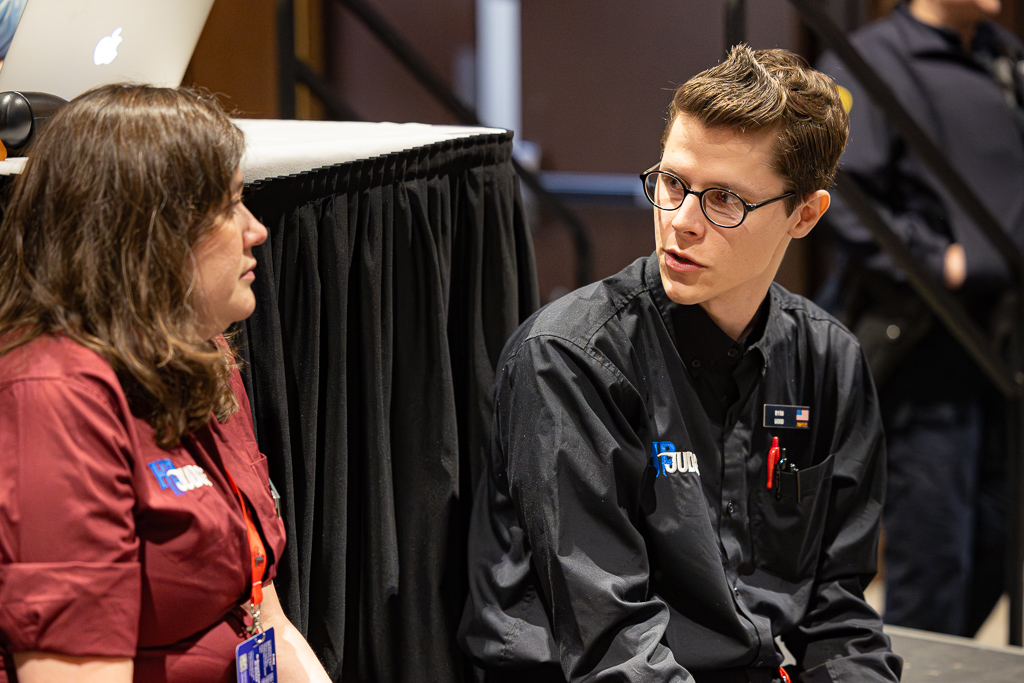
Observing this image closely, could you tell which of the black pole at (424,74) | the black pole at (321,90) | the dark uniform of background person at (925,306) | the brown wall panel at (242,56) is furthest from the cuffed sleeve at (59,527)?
the dark uniform of background person at (925,306)

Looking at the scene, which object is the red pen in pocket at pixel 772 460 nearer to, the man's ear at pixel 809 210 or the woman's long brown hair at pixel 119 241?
the man's ear at pixel 809 210

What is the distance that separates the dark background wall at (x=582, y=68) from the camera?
404cm

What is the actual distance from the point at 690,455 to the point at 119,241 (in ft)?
2.62

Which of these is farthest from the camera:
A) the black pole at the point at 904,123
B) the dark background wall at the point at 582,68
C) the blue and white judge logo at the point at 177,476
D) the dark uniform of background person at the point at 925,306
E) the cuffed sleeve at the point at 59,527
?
the dark background wall at the point at 582,68

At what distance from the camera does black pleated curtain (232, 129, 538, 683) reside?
1.38 m

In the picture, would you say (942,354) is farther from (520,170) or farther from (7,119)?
(7,119)

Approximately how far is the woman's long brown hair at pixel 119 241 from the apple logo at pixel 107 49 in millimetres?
402

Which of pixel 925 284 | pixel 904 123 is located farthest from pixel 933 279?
pixel 904 123

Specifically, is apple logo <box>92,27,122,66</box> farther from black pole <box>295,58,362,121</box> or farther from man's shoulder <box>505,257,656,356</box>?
black pole <box>295,58,362,121</box>

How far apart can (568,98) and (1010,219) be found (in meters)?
1.99

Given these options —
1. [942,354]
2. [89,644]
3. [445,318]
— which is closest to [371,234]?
[445,318]

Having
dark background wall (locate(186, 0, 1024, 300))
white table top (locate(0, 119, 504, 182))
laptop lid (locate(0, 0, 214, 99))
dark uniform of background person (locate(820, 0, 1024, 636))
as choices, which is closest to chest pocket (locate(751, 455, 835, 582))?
white table top (locate(0, 119, 504, 182))

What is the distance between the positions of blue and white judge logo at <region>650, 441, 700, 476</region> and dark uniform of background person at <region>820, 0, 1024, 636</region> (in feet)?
5.00

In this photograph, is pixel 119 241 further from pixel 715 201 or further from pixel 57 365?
pixel 715 201
